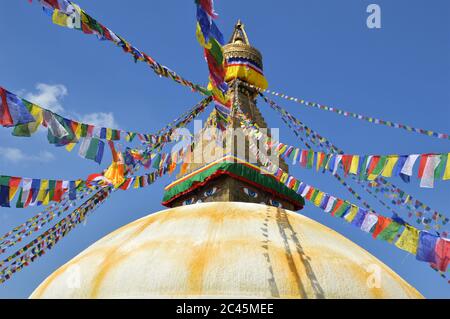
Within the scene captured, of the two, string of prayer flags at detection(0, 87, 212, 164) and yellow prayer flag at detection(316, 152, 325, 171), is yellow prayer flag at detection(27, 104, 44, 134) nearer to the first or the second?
string of prayer flags at detection(0, 87, 212, 164)

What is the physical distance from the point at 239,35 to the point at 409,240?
31.0 ft

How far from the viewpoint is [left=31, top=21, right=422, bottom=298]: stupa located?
16.1ft

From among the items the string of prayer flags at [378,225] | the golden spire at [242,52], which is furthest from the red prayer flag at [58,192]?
the golden spire at [242,52]

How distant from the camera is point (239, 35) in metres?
13.3

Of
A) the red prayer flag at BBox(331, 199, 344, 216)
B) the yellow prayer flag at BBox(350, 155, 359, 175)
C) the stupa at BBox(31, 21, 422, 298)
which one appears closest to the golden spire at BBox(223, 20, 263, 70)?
the stupa at BBox(31, 21, 422, 298)

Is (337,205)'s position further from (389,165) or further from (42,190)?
(42,190)

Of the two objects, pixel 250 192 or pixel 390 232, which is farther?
pixel 250 192

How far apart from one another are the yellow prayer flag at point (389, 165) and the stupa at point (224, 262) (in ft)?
4.34

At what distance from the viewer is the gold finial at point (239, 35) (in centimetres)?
1305

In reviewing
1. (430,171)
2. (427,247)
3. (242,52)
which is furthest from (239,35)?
(427,247)

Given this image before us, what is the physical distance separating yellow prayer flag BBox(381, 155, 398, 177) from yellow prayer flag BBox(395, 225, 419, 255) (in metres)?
0.82
